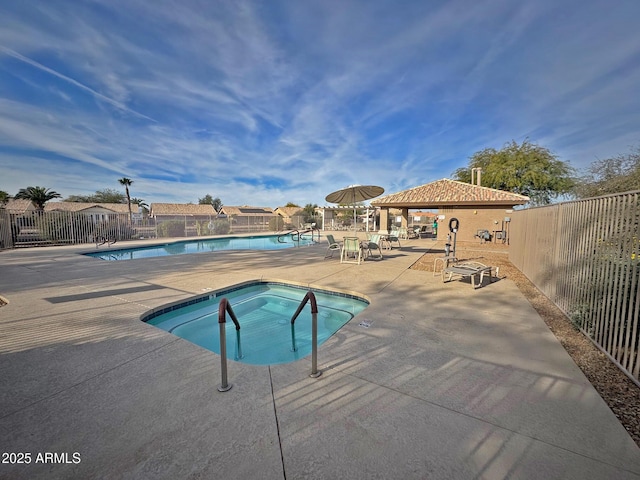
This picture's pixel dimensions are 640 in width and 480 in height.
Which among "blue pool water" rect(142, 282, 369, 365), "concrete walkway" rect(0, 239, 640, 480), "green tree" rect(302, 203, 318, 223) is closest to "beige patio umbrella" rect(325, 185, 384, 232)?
"blue pool water" rect(142, 282, 369, 365)

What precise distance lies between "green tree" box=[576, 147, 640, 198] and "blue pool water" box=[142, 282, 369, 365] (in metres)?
9.05

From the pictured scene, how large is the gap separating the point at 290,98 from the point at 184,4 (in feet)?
28.9

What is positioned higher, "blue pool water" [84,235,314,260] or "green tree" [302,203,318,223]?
"green tree" [302,203,318,223]

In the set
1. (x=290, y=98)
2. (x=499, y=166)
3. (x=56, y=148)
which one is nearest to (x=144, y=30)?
(x=290, y=98)

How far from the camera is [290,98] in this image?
16891mm

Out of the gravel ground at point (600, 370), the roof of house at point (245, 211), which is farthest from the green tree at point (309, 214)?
the gravel ground at point (600, 370)

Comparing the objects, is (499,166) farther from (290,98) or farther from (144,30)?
(144,30)

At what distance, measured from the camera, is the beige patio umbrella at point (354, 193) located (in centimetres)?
898

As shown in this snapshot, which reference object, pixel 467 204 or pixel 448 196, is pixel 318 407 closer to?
pixel 448 196

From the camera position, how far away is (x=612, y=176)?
29.0 ft

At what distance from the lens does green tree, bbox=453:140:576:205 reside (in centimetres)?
2059

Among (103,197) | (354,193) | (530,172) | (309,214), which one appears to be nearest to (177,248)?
(354,193)

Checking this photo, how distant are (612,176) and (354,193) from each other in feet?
30.0

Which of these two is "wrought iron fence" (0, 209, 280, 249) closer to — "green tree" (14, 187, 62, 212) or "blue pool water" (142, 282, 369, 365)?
"blue pool water" (142, 282, 369, 365)
